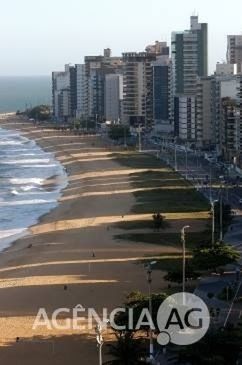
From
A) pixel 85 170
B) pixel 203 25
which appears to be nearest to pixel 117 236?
pixel 85 170

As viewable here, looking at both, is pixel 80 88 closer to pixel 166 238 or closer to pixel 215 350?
pixel 166 238

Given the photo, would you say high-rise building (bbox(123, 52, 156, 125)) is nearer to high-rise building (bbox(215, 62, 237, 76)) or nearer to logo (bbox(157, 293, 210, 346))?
high-rise building (bbox(215, 62, 237, 76))

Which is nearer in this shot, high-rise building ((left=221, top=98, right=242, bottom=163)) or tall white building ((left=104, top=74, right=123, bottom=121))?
high-rise building ((left=221, top=98, right=242, bottom=163))

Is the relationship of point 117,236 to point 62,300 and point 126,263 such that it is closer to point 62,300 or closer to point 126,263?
point 126,263


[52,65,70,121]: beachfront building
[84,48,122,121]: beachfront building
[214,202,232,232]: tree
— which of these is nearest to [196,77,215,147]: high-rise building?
[84,48,122,121]: beachfront building

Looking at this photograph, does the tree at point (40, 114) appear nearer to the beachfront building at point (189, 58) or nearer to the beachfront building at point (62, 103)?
the beachfront building at point (62, 103)

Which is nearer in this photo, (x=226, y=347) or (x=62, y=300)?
(x=226, y=347)
